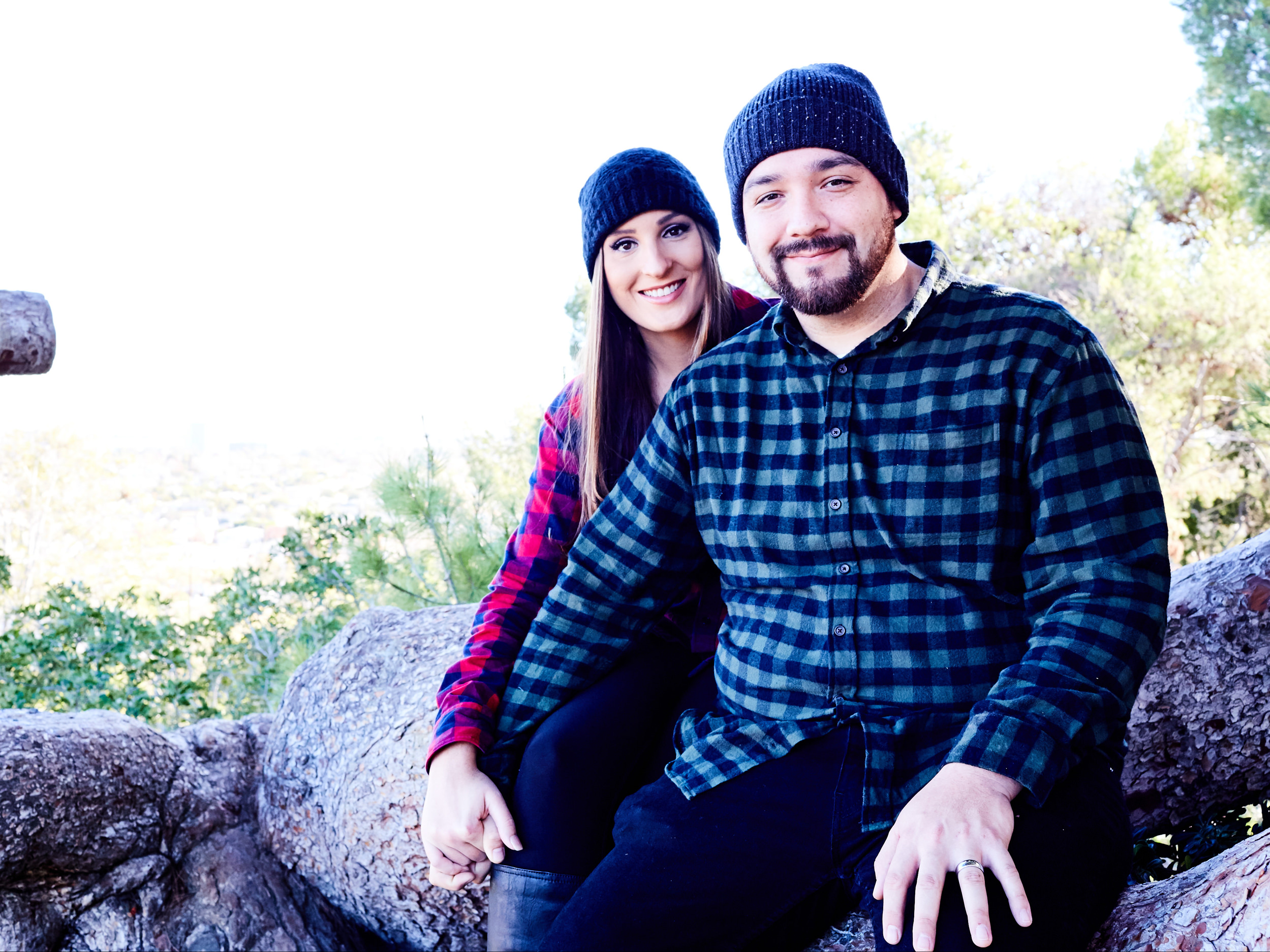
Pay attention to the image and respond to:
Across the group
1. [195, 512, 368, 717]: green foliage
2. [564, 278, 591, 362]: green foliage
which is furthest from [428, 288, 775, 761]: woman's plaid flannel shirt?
[564, 278, 591, 362]: green foliage

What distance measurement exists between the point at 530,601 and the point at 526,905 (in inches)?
22.0

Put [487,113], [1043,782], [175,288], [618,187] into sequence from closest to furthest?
1. [1043,782]
2. [618,187]
3. [175,288]
4. [487,113]

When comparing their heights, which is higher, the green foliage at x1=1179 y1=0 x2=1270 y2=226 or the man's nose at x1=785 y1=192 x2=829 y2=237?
the green foliage at x1=1179 y1=0 x2=1270 y2=226

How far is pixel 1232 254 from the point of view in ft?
30.5

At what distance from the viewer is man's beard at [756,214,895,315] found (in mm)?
1730

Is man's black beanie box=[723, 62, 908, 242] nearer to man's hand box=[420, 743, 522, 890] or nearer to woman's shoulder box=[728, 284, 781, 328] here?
woman's shoulder box=[728, 284, 781, 328]

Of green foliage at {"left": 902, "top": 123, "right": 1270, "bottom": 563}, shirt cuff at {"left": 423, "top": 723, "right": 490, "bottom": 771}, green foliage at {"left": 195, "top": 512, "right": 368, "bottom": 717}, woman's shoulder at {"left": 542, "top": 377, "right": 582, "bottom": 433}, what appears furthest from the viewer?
green foliage at {"left": 902, "top": 123, "right": 1270, "bottom": 563}

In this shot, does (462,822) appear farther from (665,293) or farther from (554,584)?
(665,293)

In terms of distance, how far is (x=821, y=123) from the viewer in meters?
1.75

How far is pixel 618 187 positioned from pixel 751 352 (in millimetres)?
537

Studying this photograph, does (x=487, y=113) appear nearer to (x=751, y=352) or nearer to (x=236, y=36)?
(x=236, y=36)

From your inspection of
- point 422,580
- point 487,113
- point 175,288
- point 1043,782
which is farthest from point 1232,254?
point 487,113

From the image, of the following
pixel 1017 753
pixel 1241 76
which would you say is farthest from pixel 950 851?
pixel 1241 76

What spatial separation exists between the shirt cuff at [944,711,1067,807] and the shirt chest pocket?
0.32m
